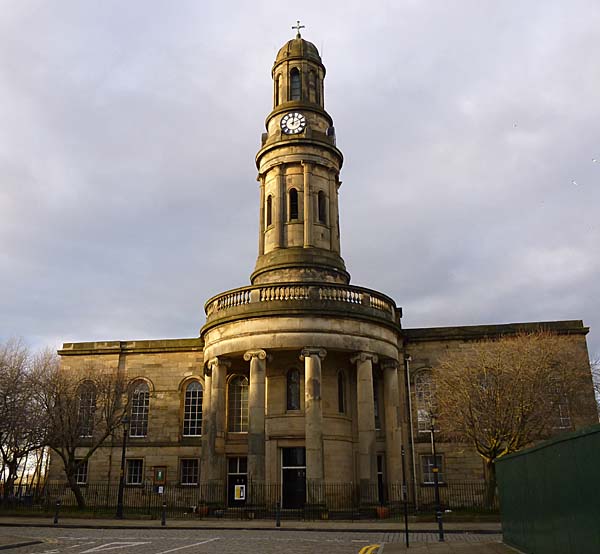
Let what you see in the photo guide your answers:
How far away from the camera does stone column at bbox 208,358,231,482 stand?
3062 centimetres

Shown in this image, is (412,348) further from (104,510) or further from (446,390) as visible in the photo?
(104,510)

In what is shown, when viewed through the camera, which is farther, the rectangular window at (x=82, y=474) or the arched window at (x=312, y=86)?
the arched window at (x=312, y=86)

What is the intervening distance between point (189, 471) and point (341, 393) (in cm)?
1091

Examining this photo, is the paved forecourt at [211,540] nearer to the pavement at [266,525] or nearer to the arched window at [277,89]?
the pavement at [266,525]

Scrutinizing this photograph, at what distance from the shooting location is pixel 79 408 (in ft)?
121

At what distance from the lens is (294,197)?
36.7 m

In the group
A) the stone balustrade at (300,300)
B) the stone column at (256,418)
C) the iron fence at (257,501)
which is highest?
the stone balustrade at (300,300)

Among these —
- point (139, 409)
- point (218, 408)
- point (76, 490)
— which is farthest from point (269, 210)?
point (76, 490)

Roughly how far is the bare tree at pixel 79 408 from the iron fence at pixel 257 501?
5.48 ft

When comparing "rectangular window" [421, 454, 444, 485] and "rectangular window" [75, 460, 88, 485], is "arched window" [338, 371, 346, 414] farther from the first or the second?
"rectangular window" [75, 460, 88, 485]

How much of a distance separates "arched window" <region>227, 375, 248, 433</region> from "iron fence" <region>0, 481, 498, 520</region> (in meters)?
3.40

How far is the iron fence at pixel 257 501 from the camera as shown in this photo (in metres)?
27.5

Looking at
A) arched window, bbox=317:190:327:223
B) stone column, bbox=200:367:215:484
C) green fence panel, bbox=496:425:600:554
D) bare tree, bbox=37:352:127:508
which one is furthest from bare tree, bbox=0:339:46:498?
green fence panel, bbox=496:425:600:554

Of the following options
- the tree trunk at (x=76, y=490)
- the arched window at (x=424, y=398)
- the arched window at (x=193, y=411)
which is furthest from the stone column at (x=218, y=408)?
the arched window at (x=424, y=398)
